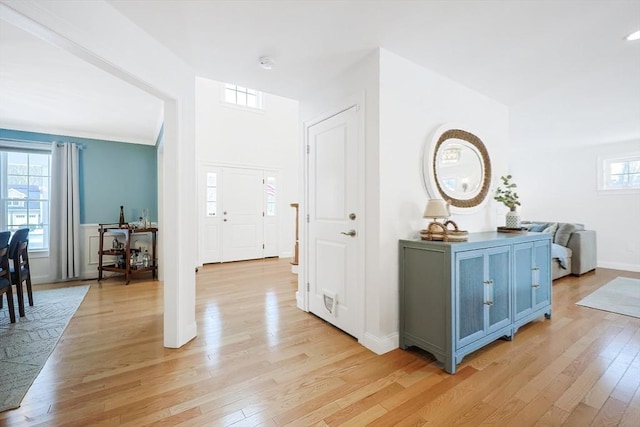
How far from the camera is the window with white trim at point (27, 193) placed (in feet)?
13.5

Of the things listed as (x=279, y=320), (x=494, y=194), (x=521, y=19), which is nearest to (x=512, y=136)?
(x=494, y=194)

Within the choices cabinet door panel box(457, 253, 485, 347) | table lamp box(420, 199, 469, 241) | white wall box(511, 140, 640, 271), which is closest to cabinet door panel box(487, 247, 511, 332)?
cabinet door panel box(457, 253, 485, 347)

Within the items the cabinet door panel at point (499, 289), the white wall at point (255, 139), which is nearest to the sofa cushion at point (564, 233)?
the cabinet door panel at point (499, 289)

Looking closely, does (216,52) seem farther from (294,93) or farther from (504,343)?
(504,343)

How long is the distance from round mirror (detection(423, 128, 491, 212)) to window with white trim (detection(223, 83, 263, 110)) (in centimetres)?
455

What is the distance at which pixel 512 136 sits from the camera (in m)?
4.97

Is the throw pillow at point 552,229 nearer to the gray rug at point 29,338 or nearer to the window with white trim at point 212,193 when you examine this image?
the window with white trim at point 212,193

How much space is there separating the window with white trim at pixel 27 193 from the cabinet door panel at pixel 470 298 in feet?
18.7

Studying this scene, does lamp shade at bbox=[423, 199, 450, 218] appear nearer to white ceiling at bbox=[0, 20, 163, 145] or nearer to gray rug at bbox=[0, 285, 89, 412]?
gray rug at bbox=[0, 285, 89, 412]

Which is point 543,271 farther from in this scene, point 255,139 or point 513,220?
point 255,139

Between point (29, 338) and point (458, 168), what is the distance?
13.5 ft

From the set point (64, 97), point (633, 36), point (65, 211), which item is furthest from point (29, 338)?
point (633, 36)

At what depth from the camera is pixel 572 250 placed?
15.2 feet

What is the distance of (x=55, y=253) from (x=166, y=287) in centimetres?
339
